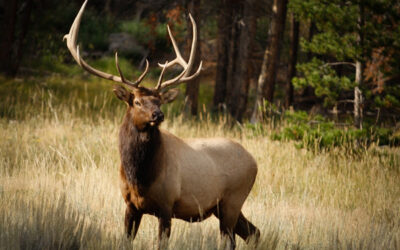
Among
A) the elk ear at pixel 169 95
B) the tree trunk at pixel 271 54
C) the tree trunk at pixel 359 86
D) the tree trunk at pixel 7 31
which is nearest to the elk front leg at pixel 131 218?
the elk ear at pixel 169 95

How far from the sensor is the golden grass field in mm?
4305

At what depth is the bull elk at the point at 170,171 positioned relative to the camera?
4.15m

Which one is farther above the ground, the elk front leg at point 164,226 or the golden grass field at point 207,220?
the elk front leg at point 164,226

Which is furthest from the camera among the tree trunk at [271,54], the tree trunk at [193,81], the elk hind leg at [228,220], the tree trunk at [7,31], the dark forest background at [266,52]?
the tree trunk at [7,31]

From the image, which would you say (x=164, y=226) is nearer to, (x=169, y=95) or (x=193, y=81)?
(x=169, y=95)

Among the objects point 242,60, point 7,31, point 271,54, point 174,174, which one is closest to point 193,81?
point 242,60

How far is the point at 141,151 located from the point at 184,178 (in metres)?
0.47

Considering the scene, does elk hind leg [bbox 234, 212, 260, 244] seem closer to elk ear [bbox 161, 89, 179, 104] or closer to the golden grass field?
the golden grass field

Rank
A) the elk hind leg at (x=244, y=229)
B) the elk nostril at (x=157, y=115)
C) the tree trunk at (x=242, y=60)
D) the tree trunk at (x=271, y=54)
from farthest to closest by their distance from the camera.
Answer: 1. the tree trunk at (x=242, y=60)
2. the tree trunk at (x=271, y=54)
3. the elk hind leg at (x=244, y=229)
4. the elk nostril at (x=157, y=115)

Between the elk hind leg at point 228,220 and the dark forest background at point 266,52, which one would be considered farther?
the dark forest background at point 266,52

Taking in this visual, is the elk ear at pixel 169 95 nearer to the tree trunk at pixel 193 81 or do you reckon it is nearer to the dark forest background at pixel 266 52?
the dark forest background at pixel 266 52

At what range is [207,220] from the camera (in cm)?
564

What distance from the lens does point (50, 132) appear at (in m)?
8.71

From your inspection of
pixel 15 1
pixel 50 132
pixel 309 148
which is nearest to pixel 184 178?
pixel 309 148
